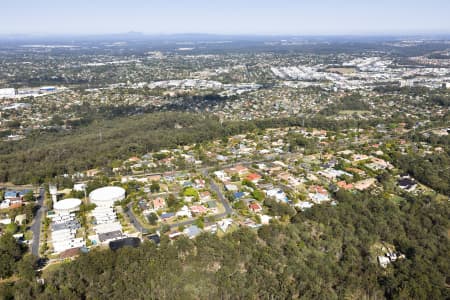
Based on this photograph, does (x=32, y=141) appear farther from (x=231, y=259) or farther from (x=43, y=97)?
(x=231, y=259)

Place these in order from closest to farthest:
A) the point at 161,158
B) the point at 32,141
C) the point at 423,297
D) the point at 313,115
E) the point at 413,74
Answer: the point at 423,297
the point at 161,158
the point at 32,141
the point at 313,115
the point at 413,74

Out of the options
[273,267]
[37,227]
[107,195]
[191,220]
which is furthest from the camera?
[107,195]

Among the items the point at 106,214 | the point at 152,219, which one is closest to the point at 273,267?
the point at 152,219

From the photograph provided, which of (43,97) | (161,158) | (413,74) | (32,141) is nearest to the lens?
(161,158)

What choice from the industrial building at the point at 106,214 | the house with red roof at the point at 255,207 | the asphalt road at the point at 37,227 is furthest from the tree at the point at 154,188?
the asphalt road at the point at 37,227

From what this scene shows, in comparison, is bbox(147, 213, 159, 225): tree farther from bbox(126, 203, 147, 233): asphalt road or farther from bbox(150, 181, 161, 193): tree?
bbox(150, 181, 161, 193): tree

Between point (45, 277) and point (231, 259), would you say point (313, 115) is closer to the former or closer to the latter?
point (231, 259)

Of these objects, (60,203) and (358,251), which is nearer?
(358,251)

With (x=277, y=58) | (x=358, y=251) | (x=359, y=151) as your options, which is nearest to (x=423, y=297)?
(x=358, y=251)

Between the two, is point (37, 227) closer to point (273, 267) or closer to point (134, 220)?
point (134, 220)

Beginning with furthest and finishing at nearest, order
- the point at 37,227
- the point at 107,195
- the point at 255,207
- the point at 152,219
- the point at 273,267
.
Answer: the point at 107,195, the point at 255,207, the point at 152,219, the point at 37,227, the point at 273,267
